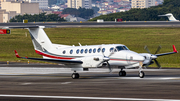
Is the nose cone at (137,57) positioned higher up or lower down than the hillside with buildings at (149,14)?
lower down

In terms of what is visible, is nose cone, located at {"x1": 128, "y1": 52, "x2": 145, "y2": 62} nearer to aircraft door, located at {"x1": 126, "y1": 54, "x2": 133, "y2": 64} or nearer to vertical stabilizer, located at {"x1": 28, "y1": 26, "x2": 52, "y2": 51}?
aircraft door, located at {"x1": 126, "y1": 54, "x2": 133, "y2": 64}

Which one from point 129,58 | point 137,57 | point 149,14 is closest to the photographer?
point 137,57

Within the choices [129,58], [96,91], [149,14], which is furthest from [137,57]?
[149,14]

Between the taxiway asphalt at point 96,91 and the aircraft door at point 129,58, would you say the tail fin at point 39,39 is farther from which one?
the aircraft door at point 129,58

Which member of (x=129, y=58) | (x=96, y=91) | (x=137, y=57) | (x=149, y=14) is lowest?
(x=96, y=91)

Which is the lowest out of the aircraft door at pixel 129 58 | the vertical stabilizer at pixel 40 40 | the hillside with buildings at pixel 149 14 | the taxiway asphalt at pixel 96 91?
the taxiway asphalt at pixel 96 91

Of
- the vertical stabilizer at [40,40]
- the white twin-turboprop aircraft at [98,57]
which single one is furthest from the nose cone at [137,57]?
the vertical stabilizer at [40,40]

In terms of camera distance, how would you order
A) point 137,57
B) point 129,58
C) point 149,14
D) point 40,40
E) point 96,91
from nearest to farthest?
point 96,91
point 137,57
point 129,58
point 40,40
point 149,14

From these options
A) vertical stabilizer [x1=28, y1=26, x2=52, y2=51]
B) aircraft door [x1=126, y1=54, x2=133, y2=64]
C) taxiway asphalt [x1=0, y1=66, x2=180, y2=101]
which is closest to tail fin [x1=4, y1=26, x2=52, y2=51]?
vertical stabilizer [x1=28, y1=26, x2=52, y2=51]

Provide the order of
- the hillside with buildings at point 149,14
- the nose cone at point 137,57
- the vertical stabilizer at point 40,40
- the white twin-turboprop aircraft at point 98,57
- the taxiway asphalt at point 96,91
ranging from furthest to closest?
1. the hillside with buildings at point 149,14
2. the vertical stabilizer at point 40,40
3. the white twin-turboprop aircraft at point 98,57
4. the nose cone at point 137,57
5. the taxiway asphalt at point 96,91

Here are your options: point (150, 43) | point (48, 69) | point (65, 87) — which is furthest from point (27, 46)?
point (65, 87)

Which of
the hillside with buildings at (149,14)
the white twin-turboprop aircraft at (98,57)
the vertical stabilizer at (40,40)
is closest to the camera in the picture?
the white twin-turboprop aircraft at (98,57)

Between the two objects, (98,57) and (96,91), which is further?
(98,57)

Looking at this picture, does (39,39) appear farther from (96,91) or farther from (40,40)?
(96,91)
